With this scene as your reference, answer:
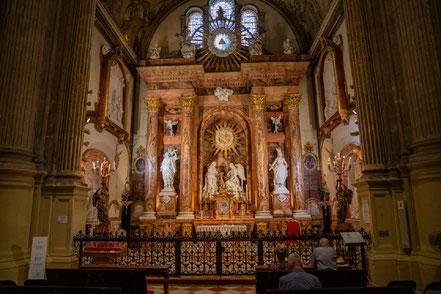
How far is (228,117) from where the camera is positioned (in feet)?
54.4

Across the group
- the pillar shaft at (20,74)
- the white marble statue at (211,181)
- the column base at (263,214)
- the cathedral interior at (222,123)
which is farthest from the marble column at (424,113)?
the white marble statue at (211,181)

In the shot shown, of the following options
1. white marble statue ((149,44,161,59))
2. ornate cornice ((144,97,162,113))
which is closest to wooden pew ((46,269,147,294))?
ornate cornice ((144,97,162,113))

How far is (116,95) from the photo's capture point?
14648mm

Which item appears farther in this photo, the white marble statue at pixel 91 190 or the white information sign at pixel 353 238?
the white marble statue at pixel 91 190

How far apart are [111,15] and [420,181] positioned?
13422mm

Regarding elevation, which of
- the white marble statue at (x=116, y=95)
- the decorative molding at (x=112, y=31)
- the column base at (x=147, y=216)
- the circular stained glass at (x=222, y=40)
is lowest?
the column base at (x=147, y=216)

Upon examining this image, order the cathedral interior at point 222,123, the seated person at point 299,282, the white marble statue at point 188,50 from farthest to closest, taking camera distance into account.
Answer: the white marble statue at point 188,50
the cathedral interior at point 222,123
the seated person at point 299,282

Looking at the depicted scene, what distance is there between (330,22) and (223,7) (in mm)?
6754

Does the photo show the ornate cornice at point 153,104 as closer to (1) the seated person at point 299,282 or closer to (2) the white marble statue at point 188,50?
(2) the white marble statue at point 188,50

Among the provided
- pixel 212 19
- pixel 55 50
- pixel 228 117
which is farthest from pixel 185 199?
pixel 212 19

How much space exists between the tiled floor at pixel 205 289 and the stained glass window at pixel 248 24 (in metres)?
13.5

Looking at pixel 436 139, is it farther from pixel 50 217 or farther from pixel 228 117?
pixel 228 117

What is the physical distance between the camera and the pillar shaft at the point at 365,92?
720cm

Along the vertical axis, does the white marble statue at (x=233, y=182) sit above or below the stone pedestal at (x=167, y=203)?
above
